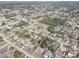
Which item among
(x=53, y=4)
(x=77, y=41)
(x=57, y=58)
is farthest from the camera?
(x=53, y=4)

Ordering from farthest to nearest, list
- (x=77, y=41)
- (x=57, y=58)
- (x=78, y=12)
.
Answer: (x=78, y=12) → (x=77, y=41) → (x=57, y=58)

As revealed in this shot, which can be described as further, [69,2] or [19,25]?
[69,2]

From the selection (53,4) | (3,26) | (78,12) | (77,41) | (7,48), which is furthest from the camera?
(53,4)

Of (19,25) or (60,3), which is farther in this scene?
(60,3)

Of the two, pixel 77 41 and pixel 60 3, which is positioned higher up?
pixel 60 3

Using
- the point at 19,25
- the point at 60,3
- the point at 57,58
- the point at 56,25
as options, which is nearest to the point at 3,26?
the point at 19,25

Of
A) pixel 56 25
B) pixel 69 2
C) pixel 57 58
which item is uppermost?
pixel 69 2

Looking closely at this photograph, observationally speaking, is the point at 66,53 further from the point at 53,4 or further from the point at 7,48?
the point at 53,4

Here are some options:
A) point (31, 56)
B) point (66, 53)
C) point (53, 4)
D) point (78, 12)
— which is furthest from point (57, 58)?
point (53, 4)

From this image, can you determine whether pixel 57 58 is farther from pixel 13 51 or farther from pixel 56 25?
pixel 56 25
